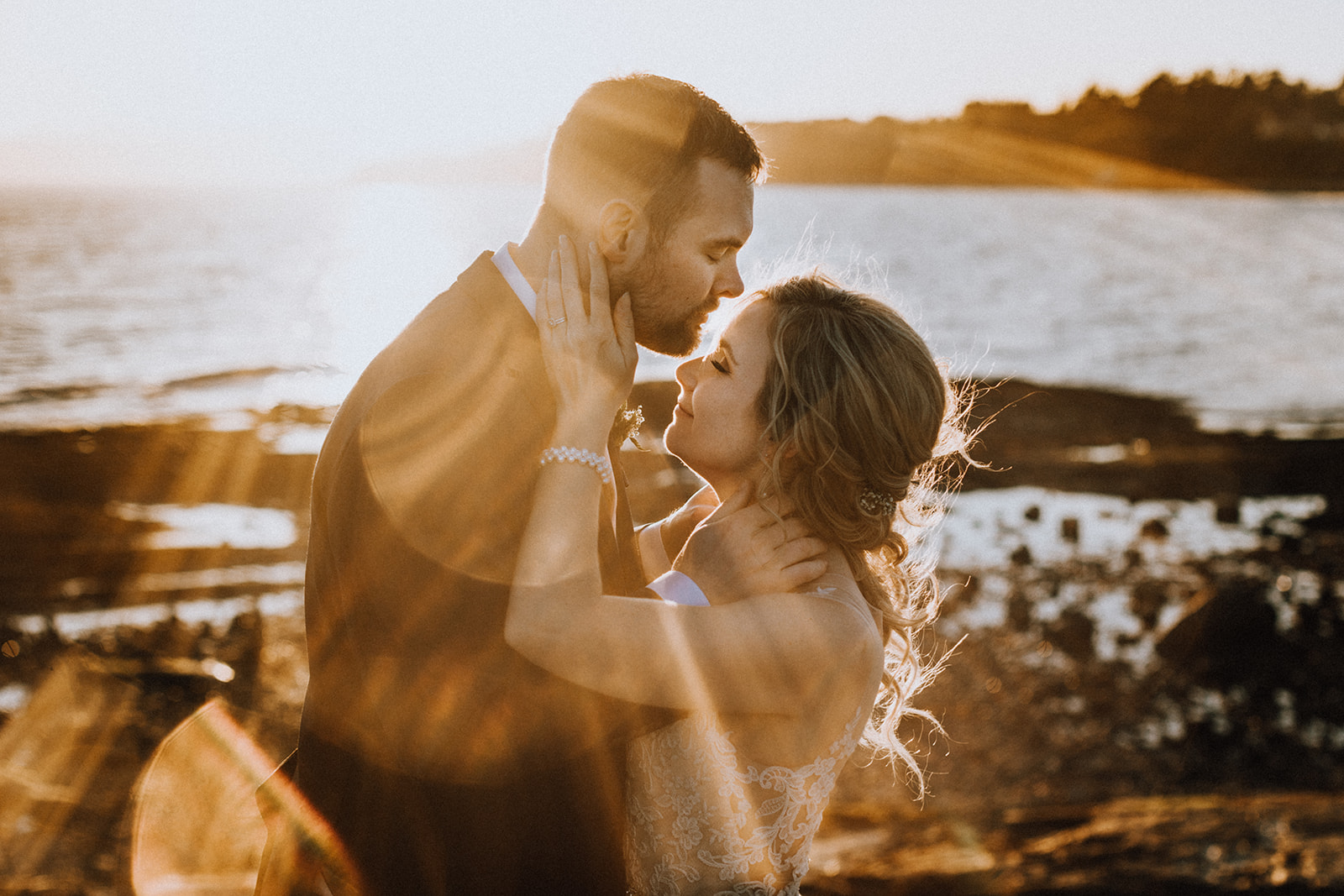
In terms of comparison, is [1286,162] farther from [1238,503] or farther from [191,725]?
[191,725]

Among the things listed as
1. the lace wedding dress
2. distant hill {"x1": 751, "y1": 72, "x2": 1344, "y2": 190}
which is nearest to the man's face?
the lace wedding dress

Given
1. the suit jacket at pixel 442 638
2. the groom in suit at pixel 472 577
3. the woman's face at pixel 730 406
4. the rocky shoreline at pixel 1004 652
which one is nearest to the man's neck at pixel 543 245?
the groom in suit at pixel 472 577

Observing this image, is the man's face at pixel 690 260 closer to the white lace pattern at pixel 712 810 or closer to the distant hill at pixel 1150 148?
the white lace pattern at pixel 712 810

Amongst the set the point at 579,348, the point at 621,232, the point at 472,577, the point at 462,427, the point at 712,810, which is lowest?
the point at 712,810

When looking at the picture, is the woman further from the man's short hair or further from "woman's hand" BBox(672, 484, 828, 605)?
the man's short hair

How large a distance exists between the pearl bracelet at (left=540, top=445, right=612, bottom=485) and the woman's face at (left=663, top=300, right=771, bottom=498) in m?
0.58

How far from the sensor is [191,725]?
710cm

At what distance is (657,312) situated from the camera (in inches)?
119

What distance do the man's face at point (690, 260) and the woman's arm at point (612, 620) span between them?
0.11 meters

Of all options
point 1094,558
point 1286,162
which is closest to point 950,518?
point 1094,558

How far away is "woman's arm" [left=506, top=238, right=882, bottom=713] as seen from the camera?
2486 mm

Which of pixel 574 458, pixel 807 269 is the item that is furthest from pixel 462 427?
pixel 807 269

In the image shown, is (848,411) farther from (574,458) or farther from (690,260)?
(574,458)

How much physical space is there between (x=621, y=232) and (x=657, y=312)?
282mm
